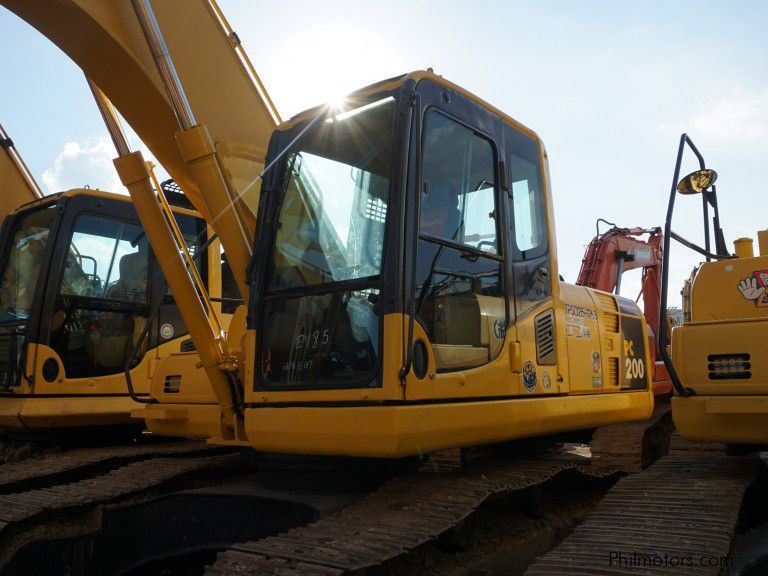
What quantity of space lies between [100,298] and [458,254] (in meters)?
3.87

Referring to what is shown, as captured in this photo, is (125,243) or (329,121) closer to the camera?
(329,121)

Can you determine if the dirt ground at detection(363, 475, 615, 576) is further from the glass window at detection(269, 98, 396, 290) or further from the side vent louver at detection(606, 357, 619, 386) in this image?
the glass window at detection(269, 98, 396, 290)

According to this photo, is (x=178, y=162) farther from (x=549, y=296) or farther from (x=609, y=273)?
(x=609, y=273)

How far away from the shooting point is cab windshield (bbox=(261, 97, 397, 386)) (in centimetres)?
324

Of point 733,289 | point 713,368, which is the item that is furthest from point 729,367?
point 733,289

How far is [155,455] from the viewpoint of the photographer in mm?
5656

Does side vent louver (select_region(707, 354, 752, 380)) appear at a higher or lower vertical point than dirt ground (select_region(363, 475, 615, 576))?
higher

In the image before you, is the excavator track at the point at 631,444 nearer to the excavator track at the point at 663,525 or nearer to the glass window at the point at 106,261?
the excavator track at the point at 663,525

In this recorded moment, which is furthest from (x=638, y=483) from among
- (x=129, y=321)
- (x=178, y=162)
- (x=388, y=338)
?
(x=129, y=321)

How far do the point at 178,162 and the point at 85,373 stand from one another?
234cm

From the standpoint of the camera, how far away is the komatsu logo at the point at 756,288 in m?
4.42

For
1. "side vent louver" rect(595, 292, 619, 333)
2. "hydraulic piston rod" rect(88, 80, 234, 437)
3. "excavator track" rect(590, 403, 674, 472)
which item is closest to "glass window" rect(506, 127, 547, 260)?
"side vent louver" rect(595, 292, 619, 333)

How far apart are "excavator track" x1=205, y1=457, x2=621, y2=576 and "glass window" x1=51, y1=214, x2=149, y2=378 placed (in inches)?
137

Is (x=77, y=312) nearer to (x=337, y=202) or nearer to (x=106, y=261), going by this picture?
(x=106, y=261)
